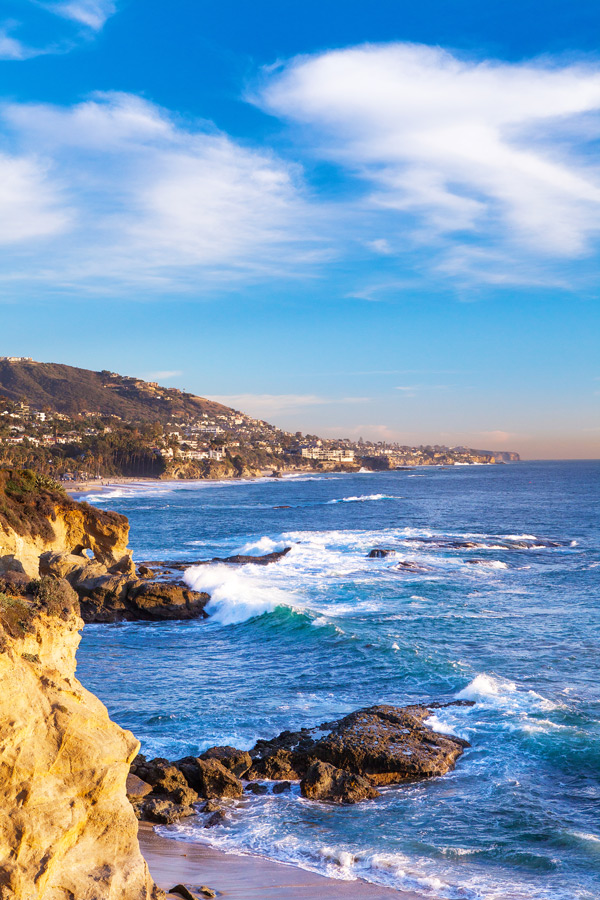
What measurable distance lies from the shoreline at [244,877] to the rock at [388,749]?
11.6 feet

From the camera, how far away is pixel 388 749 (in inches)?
543

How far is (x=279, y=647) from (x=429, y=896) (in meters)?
14.0

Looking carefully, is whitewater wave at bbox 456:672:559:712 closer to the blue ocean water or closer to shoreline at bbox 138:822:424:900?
the blue ocean water

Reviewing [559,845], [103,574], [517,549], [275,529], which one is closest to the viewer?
[559,845]

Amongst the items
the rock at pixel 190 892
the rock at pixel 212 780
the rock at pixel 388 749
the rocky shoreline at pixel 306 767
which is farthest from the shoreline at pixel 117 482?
the rock at pixel 190 892

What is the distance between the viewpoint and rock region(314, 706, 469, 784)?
1352 centimetres

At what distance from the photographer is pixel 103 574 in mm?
29312

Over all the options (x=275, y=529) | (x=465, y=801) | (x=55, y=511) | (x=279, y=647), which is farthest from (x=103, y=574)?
(x=275, y=529)

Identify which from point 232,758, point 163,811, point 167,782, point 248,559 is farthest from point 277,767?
point 248,559

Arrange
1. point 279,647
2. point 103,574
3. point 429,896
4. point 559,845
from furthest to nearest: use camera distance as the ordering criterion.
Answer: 1. point 103,574
2. point 279,647
3. point 559,845
4. point 429,896

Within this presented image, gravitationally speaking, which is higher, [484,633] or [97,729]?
[97,729]

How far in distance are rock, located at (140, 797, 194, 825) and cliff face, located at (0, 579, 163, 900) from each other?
12.6 feet

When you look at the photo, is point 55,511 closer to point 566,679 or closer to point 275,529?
point 566,679

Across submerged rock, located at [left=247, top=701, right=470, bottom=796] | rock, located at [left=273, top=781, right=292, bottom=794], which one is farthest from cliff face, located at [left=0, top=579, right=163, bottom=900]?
submerged rock, located at [left=247, top=701, right=470, bottom=796]
